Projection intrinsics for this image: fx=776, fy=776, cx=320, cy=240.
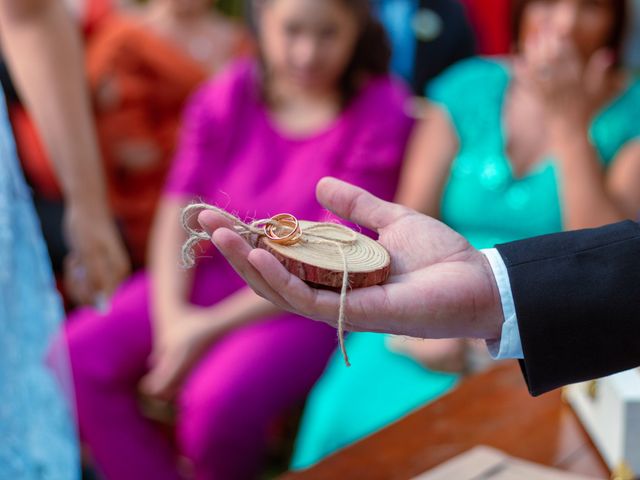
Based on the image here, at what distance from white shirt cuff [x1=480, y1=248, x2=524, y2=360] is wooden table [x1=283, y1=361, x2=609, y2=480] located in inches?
14.4

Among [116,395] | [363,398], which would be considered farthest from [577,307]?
[116,395]

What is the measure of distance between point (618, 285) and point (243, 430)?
1.04 m

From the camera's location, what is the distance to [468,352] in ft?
5.37

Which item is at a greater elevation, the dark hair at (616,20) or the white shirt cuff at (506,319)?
the dark hair at (616,20)

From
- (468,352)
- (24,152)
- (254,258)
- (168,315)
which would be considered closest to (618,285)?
(254,258)

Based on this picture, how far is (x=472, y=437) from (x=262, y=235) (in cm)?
59

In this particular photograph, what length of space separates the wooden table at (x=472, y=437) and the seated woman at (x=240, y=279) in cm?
51

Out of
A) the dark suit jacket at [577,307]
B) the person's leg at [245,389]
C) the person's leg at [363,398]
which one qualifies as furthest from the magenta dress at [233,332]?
the dark suit jacket at [577,307]

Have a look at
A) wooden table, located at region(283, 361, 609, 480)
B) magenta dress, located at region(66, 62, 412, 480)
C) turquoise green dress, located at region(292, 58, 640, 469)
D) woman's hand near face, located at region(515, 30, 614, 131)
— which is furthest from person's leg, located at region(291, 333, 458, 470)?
woman's hand near face, located at region(515, 30, 614, 131)

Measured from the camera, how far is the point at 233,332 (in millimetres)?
1805

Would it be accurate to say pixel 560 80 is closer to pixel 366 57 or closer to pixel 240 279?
pixel 366 57

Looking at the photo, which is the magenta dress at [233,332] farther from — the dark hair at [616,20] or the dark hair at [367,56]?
the dark hair at [616,20]

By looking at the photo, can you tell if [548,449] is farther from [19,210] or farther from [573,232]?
[19,210]

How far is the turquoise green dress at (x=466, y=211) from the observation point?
159 centimetres
